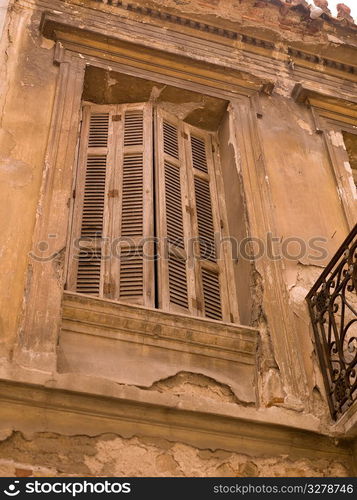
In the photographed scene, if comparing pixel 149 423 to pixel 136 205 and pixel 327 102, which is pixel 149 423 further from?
pixel 327 102

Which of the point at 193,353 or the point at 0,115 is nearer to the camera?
the point at 193,353

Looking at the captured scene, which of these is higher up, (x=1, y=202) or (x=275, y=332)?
(x=1, y=202)

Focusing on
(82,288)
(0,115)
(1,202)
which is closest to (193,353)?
(82,288)

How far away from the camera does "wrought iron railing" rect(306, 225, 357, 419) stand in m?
4.91

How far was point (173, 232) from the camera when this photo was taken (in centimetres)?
635

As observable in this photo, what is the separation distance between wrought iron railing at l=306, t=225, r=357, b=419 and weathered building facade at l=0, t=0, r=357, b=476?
0.11 ft

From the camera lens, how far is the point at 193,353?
17.2 feet

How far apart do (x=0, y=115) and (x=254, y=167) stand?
7.84 feet

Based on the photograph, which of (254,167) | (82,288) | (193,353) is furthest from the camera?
(254,167)

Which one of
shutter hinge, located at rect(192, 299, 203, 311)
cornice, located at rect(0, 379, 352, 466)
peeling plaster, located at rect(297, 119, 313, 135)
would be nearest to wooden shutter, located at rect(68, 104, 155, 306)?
shutter hinge, located at rect(192, 299, 203, 311)

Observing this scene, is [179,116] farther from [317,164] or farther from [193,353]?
[193,353]

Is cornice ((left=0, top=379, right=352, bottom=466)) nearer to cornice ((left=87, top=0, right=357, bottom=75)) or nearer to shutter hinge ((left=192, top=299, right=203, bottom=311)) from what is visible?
shutter hinge ((left=192, top=299, right=203, bottom=311))
